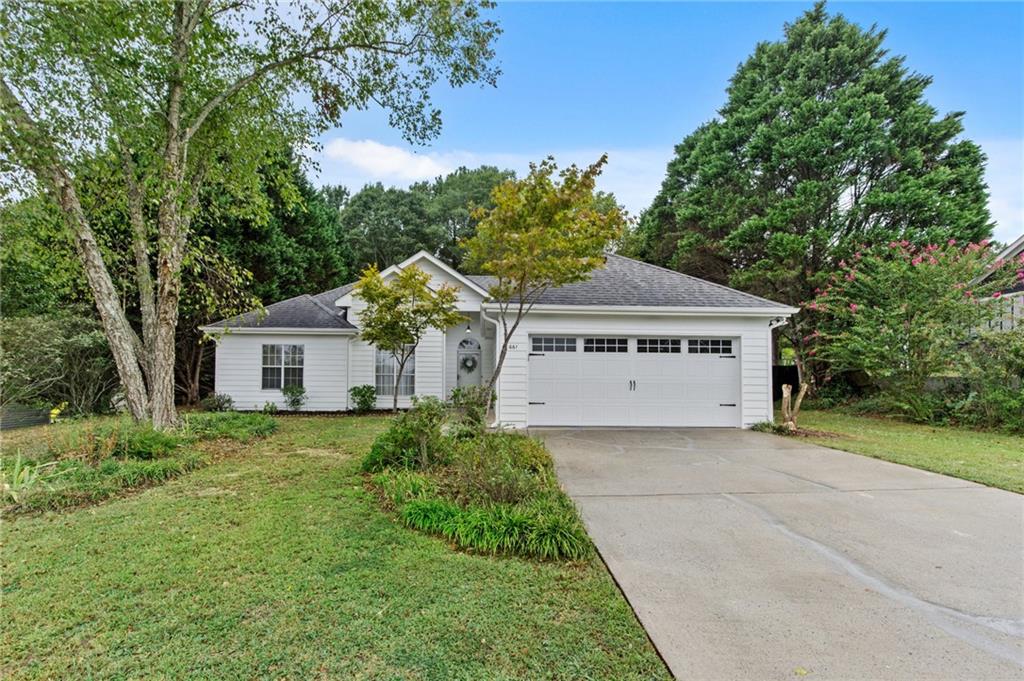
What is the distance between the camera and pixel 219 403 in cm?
1270

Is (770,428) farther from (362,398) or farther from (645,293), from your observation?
(362,398)

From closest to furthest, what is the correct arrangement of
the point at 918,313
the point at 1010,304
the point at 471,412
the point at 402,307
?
the point at 471,412
the point at 1010,304
the point at 918,313
the point at 402,307

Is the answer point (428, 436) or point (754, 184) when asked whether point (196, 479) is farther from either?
point (754, 184)

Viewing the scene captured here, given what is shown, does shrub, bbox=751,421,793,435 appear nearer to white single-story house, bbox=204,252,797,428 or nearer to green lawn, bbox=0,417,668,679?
white single-story house, bbox=204,252,797,428

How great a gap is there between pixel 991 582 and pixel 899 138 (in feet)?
55.7

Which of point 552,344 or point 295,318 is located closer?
point 552,344

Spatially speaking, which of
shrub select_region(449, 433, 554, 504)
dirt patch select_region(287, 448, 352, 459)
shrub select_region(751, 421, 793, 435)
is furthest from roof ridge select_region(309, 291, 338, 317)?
shrub select_region(751, 421, 793, 435)

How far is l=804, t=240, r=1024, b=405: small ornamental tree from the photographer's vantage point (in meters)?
10.8

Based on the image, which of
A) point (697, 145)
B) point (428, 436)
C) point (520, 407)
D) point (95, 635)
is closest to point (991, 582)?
point (428, 436)

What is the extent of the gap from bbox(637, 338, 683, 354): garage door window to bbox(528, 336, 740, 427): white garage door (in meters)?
0.02

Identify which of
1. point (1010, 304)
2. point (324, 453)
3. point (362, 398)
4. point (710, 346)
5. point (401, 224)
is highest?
point (401, 224)

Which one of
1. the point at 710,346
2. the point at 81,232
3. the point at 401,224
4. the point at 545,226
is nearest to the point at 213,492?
the point at 81,232

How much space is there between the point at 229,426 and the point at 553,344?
265 inches

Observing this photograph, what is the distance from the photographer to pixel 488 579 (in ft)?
10.7
